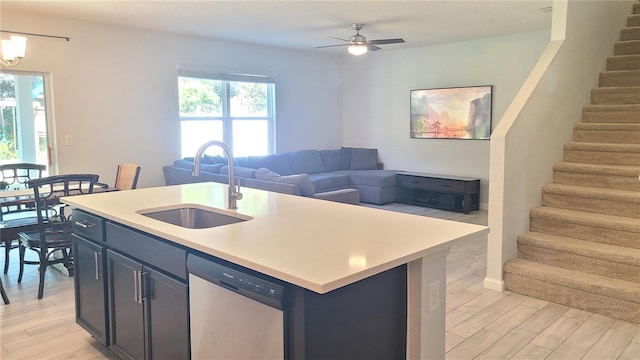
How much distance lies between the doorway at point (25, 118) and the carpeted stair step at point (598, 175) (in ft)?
18.0

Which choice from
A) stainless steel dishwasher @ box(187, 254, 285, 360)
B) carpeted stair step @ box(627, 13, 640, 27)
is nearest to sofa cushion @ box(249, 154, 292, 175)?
carpeted stair step @ box(627, 13, 640, 27)

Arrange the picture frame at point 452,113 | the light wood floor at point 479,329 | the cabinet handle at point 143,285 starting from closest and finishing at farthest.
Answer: the cabinet handle at point 143,285
the light wood floor at point 479,329
the picture frame at point 452,113

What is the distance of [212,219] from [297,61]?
5899 millimetres

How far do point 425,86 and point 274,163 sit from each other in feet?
8.93

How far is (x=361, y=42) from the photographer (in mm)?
5723

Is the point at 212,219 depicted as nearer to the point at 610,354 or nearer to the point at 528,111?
the point at 610,354

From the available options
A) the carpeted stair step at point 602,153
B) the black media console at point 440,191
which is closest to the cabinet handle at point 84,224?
the carpeted stair step at point 602,153

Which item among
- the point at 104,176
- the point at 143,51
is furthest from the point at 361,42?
the point at 104,176

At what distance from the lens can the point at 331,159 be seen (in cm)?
851

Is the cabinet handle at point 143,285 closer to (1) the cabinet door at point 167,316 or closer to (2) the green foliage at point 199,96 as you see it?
(1) the cabinet door at point 167,316

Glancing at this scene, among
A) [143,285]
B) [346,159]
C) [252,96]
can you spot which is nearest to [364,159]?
[346,159]

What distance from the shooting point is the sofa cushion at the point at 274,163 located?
24.0 ft

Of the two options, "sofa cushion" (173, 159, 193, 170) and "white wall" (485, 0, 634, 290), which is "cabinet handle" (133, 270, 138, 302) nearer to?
"white wall" (485, 0, 634, 290)

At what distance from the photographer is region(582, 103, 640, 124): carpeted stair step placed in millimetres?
4504
